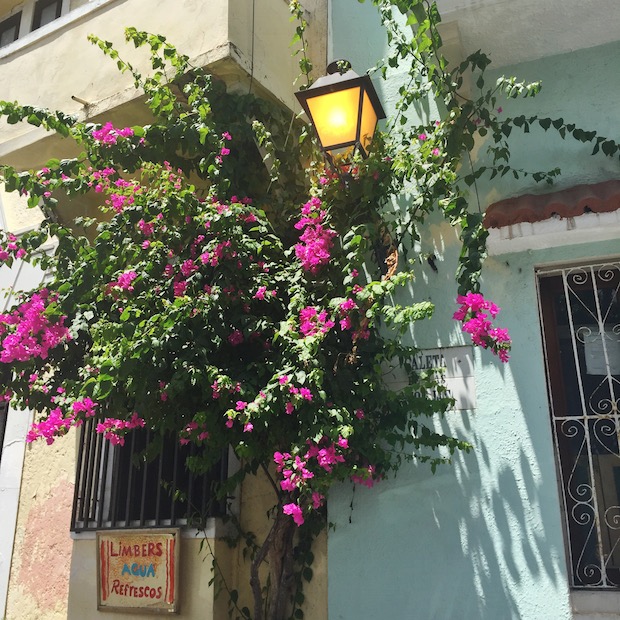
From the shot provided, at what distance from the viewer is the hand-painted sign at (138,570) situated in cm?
448

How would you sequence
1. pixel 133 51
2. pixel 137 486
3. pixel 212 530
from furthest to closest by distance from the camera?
pixel 137 486, pixel 133 51, pixel 212 530

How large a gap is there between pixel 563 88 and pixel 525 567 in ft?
→ 9.59

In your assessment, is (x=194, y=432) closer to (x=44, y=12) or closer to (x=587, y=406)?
(x=587, y=406)

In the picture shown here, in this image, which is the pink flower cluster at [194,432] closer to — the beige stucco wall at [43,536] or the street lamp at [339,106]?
the street lamp at [339,106]

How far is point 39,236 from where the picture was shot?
4504mm

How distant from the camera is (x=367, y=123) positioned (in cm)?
425

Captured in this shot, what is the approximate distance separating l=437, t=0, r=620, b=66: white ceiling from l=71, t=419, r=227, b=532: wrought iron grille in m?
3.22

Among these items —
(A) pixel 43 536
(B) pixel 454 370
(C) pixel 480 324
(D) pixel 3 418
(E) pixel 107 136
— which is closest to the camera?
(C) pixel 480 324

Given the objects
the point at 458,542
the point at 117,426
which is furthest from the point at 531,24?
the point at 117,426

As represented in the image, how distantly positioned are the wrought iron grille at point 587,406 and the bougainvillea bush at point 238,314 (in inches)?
27.2

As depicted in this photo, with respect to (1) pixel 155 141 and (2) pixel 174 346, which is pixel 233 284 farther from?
(1) pixel 155 141

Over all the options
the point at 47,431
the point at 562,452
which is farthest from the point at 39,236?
the point at 562,452

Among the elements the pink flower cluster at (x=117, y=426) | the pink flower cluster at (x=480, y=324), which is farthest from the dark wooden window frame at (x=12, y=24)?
the pink flower cluster at (x=480, y=324)

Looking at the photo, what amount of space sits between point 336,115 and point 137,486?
2941 millimetres
